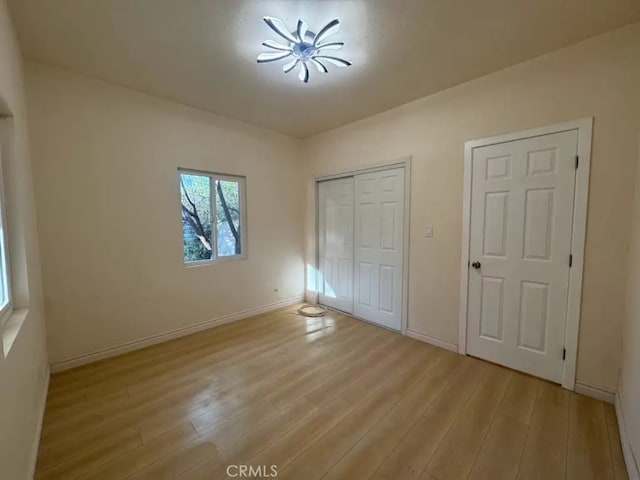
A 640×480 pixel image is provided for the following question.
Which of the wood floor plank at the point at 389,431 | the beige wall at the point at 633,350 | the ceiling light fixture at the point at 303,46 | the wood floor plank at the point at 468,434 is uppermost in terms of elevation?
the ceiling light fixture at the point at 303,46

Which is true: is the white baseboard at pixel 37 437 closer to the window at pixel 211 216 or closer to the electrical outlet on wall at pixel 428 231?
the window at pixel 211 216

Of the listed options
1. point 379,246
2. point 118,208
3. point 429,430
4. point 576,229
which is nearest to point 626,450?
point 429,430

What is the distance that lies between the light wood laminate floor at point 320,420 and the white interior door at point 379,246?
2.31 ft

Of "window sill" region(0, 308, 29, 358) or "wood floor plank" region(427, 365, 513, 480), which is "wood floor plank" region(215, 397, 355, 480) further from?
"window sill" region(0, 308, 29, 358)

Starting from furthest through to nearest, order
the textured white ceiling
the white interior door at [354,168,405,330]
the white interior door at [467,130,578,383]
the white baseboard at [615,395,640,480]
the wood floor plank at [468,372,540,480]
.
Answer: the white interior door at [354,168,405,330], the white interior door at [467,130,578,383], the textured white ceiling, the wood floor plank at [468,372,540,480], the white baseboard at [615,395,640,480]

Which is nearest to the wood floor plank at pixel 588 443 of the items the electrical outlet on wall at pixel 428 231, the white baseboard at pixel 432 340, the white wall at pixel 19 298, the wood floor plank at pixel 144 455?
the white baseboard at pixel 432 340

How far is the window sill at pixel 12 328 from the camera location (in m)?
1.20

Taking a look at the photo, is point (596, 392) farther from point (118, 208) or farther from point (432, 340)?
point (118, 208)

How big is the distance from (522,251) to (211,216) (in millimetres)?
3237

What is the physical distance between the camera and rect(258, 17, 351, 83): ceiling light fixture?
1715mm

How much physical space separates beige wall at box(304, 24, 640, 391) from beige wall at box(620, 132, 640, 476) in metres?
0.13

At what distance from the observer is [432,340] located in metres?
2.84

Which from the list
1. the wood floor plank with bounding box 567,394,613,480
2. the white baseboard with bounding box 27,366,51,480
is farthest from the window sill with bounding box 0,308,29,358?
the wood floor plank with bounding box 567,394,613,480

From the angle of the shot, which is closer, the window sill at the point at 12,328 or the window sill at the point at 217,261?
the window sill at the point at 12,328
